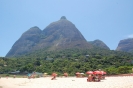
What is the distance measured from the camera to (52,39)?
13225 cm

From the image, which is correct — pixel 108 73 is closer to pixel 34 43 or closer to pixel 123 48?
pixel 34 43

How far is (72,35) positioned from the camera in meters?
131

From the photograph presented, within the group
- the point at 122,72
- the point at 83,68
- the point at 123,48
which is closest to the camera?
the point at 122,72

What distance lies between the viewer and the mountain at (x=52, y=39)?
119m

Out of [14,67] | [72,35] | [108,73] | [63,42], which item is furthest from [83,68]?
[72,35]

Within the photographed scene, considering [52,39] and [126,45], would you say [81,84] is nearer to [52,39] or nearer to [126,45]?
[52,39]

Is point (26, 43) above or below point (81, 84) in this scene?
above

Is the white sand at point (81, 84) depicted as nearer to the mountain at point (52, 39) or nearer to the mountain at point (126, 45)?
the mountain at point (52, 39)

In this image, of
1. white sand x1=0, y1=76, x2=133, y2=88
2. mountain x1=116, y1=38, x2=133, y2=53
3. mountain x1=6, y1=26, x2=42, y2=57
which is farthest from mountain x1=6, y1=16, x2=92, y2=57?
white sand x1=0, y1=76, x2=133, y2=88

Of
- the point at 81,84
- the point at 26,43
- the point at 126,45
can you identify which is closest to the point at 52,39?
the point at 26,43

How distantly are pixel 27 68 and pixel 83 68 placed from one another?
16.4 meters

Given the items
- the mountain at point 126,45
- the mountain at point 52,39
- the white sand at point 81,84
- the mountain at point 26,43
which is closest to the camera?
the white sand at point 81,84

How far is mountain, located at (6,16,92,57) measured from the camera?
11929 cm

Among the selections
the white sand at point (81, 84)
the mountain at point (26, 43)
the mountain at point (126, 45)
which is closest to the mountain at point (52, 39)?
the mountain at point (26, 43)
